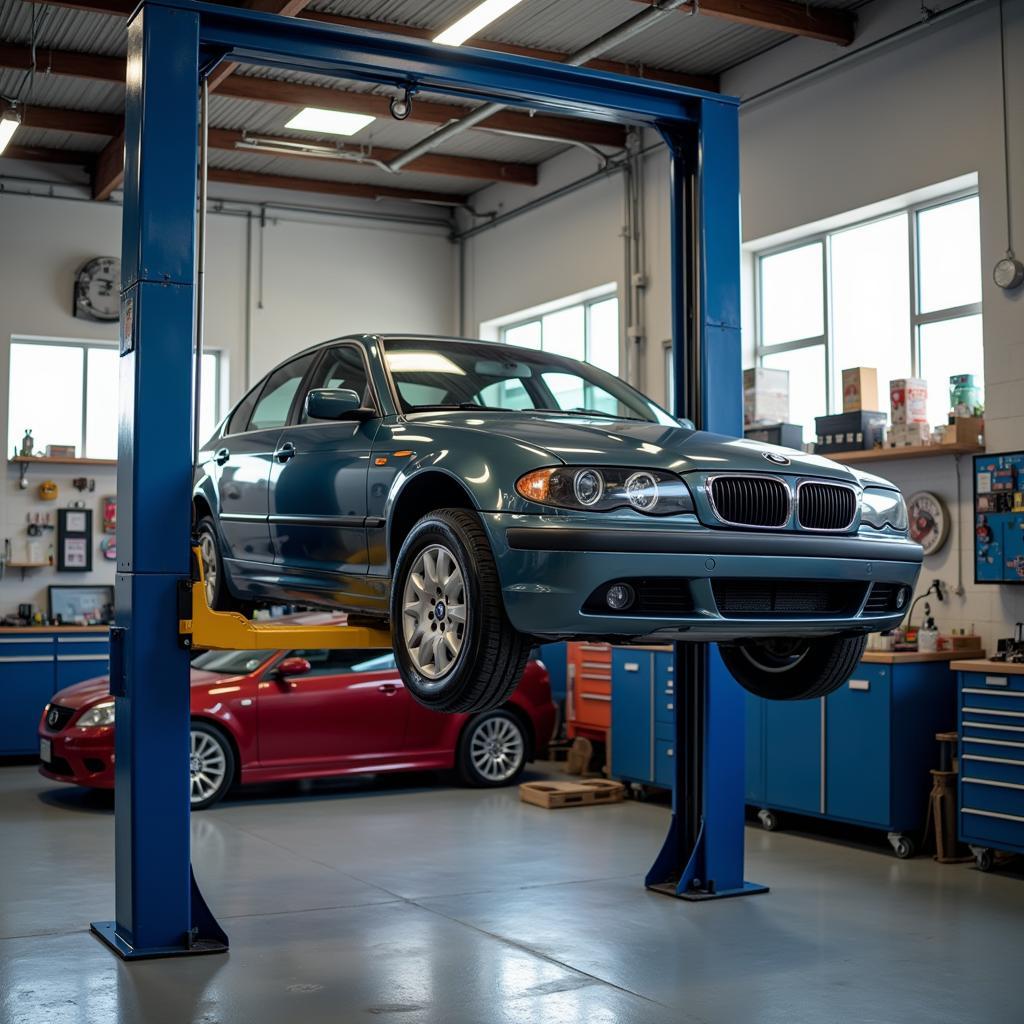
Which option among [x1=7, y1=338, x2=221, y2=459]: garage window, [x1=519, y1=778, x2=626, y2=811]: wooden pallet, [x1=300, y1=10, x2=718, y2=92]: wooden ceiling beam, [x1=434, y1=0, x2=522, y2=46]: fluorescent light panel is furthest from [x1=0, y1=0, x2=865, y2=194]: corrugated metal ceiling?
[x1=519, y1=778, x2=626, y2=811]: wooden pallet

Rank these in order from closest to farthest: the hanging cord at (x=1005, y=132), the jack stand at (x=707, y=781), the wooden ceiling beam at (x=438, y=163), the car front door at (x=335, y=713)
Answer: the jack stand at (x=707, y=781), the hanging cord at (x=1005, y=132), the car front door at (x=335, y=713), the wooden ceiling beam at (x=438, y=163)

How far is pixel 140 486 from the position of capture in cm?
484

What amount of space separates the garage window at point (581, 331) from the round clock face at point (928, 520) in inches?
139

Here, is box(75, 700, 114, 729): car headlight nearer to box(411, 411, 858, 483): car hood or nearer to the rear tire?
the rear tire

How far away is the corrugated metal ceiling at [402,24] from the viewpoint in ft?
27.8

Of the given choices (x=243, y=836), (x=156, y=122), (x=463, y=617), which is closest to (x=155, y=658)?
(x=463, y=617)

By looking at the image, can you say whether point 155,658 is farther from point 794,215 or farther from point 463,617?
point 794,215

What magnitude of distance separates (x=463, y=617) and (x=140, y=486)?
62.5 inches

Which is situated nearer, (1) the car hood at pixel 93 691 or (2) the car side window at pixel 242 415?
(2) the car side window at pixel 242 415

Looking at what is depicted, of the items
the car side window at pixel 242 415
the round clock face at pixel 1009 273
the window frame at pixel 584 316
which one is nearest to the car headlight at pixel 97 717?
the car side window at pixel 242 415

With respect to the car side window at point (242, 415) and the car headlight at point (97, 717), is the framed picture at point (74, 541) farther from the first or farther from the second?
the car side window at point (242, 415)

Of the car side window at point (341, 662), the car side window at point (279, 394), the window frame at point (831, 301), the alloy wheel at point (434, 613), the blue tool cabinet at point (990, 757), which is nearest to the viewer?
the alloy wheel at point (434, 613)

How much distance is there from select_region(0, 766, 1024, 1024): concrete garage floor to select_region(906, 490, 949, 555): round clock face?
1.80 meters

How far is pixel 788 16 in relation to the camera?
8.06m
